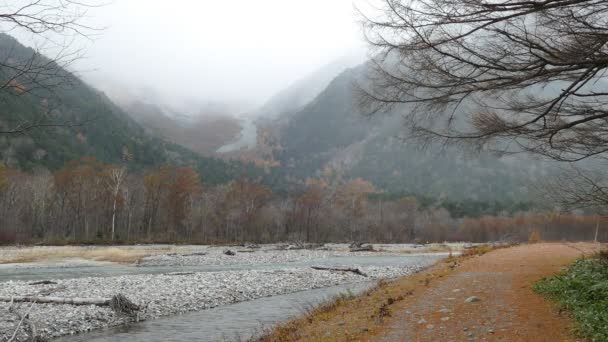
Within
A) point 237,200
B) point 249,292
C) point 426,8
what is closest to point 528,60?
point 426,8

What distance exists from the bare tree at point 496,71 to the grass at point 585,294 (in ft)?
8.78

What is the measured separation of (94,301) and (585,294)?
1426 cm

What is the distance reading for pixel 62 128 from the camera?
8.48 m

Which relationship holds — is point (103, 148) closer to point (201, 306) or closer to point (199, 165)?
point (199, 165)

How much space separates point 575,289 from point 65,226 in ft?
262

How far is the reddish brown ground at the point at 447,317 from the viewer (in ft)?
25.7

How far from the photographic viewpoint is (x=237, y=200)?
307ft

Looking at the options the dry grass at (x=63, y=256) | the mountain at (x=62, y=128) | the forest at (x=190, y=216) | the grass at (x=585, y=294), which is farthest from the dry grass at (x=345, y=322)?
the forest at (x=190, y=216)

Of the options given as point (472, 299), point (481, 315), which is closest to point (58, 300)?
point (472, 299)

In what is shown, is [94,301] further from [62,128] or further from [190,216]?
[190,216]

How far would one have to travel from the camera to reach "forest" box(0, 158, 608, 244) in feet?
231

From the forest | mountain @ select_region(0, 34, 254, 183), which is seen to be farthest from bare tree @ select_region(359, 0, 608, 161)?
the forest

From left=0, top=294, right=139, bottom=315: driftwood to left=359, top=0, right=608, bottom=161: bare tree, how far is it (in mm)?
10558

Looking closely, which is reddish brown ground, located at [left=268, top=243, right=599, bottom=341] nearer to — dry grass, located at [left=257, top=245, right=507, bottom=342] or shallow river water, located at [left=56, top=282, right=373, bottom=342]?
dry grass, located at [left=257, top=245, right=507, bottom=342]
